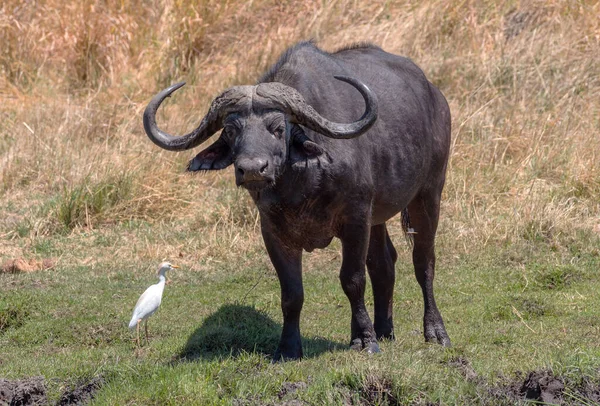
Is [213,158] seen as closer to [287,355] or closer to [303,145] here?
[303,145]

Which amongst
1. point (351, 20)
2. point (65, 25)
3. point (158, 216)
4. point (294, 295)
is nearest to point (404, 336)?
point (294, 295)

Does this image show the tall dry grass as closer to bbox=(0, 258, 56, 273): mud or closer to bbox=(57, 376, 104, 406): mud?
bbox=(0, 258, 56, 273): mud

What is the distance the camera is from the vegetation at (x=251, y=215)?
5.87m

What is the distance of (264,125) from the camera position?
584cm

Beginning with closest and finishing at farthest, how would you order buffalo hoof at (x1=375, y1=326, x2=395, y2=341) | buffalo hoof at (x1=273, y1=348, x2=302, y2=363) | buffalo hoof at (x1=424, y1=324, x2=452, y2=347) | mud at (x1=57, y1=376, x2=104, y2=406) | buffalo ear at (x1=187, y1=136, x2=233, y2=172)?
mud at (x1=57, y1=376, x2=104, y2=406), buffalo ear at (x1=187, y1=136, x2=233, y2=172), buffalo hoof at (x1=273, y1=348, x2=302, y2=363), buffalo hoof at (x1=424, y1=324, x2=452, y2=347), buffalo hoof at (x1=375, y1=326, x2=395, y2=341)

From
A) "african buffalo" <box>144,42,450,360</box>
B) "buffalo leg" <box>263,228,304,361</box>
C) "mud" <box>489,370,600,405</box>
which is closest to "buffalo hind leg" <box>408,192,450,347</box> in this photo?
"african buffalo" <box>144,42,450,360</box>

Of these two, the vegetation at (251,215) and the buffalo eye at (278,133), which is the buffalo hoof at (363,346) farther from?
the buffalo eye at (278,133)

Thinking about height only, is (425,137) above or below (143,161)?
above

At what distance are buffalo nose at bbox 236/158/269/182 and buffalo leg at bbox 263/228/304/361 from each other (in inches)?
35.8

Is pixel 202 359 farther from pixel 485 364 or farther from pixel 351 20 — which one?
pixel 351 20

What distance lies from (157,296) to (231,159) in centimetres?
123

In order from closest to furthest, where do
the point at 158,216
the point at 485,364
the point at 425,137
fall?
1. the point at 485,364
2. the point at 425,137
3. the point at 158,216

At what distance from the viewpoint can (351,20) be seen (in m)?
14.8

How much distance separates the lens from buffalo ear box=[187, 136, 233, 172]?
608 cm
